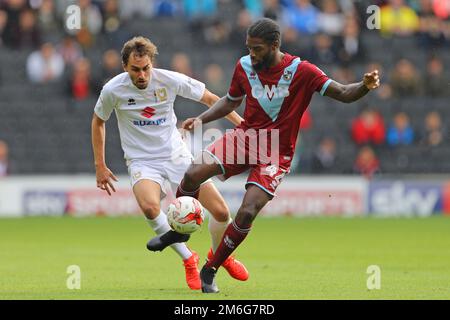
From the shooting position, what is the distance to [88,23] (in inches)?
920

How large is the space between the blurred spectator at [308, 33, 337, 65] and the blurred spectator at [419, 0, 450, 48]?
8.29 ft

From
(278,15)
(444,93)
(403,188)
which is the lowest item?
(403,188)

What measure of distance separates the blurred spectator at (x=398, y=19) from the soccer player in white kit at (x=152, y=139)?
1460cm

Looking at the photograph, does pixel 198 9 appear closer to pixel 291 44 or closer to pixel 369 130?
pixel 291 44

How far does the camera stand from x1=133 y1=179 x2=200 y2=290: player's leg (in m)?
10.1

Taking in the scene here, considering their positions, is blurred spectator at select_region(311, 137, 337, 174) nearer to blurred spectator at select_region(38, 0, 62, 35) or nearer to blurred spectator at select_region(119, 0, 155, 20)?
blurred spectator at select_region(119, 0, 155, 20)

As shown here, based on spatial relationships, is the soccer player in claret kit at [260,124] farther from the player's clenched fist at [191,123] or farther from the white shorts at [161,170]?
the white shorts at [161,170]

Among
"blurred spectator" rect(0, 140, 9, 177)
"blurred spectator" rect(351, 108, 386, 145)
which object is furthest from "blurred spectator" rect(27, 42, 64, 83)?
"blurred spectator" rect(351, 108, 386, 145)

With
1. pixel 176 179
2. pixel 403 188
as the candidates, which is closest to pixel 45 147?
pixel 403 188

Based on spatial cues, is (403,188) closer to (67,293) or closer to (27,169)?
(27,169)

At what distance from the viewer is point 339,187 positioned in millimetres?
22000

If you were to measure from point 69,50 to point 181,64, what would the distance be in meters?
2.69

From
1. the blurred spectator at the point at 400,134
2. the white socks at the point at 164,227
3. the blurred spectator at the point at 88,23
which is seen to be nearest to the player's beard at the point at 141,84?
the white socks at the point at 164,227

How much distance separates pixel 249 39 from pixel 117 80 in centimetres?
159
